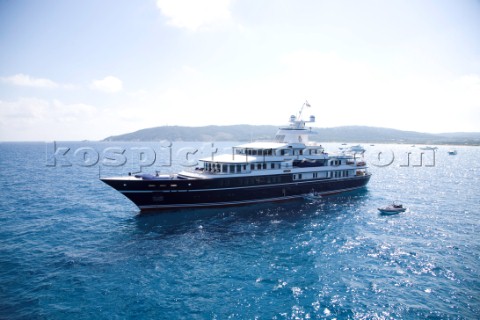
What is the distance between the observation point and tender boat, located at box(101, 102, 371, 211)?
35.8 m

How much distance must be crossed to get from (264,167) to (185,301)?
2612cm

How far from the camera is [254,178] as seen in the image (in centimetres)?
4012

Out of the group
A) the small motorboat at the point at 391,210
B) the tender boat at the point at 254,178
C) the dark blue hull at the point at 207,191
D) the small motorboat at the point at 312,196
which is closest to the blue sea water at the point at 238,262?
the small motorboat at the point at 391,210

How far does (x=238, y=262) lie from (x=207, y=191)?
616 inches

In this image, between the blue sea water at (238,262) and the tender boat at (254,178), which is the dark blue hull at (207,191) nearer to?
the tender boat at (254,178)

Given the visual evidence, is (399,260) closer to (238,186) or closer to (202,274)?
(202,274)

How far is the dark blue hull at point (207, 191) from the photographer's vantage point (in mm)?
35094

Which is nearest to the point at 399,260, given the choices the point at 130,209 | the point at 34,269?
the point at 34,269

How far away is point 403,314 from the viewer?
55.4 ft

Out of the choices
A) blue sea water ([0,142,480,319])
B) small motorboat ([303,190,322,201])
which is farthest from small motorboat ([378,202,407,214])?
small motorboat ([303,190,322,201])

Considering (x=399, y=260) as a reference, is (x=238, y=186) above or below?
above

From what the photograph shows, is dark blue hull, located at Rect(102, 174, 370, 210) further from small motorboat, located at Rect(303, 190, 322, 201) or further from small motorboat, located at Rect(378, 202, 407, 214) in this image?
small motorboat, located at Rect(378, 202, 407, 214)

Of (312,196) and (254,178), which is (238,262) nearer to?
(254,178)

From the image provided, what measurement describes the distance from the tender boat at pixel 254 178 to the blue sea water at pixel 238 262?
6.64 feet
